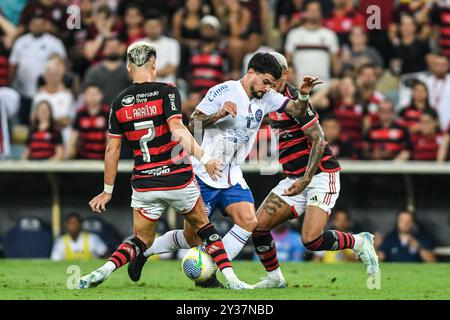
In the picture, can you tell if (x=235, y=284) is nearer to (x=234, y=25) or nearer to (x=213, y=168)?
(x=213, y=168)

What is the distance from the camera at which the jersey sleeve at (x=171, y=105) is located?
9.93 metres

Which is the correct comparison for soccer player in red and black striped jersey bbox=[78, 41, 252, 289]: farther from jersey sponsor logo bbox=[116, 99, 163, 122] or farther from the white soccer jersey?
the white soccer jersey

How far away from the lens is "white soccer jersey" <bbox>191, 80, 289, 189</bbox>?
10727mm

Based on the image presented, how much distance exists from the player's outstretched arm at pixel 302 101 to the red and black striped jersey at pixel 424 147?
6467mm

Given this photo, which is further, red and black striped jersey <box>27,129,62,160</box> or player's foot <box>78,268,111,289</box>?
red and black striped jersey <box>27,129,62,160</box>

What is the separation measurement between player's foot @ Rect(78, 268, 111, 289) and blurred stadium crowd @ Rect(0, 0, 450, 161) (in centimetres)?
667

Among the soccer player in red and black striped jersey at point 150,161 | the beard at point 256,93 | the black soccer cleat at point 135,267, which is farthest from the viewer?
the black soccer cleat at point 135,267

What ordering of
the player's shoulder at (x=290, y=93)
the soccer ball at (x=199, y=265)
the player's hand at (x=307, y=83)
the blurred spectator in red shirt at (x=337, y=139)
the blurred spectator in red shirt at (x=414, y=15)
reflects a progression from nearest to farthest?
the player's hand at (x=307, y=83)
the soccer ball at (x=199, y=265)
the player's shoulder at (x=290, y=93)
the blurred spectator in red shirt at (x=337, y=139)
the blurred spectator in red shirt at (x=414, y=15)

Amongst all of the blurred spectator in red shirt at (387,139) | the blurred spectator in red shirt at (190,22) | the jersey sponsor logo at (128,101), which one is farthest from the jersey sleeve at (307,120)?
the blurred spectator in red shirt at (190,22)

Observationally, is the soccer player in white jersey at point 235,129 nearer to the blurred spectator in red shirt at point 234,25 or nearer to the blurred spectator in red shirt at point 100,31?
the blurred spectator in red shirt at point 234,25

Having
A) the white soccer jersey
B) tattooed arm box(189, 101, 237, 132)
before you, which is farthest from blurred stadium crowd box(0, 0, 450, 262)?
tattooed arm box(189, 101, 237, 132)

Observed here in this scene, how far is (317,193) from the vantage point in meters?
11.3

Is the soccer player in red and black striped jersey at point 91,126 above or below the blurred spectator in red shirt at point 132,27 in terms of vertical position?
below

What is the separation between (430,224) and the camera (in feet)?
57.1
